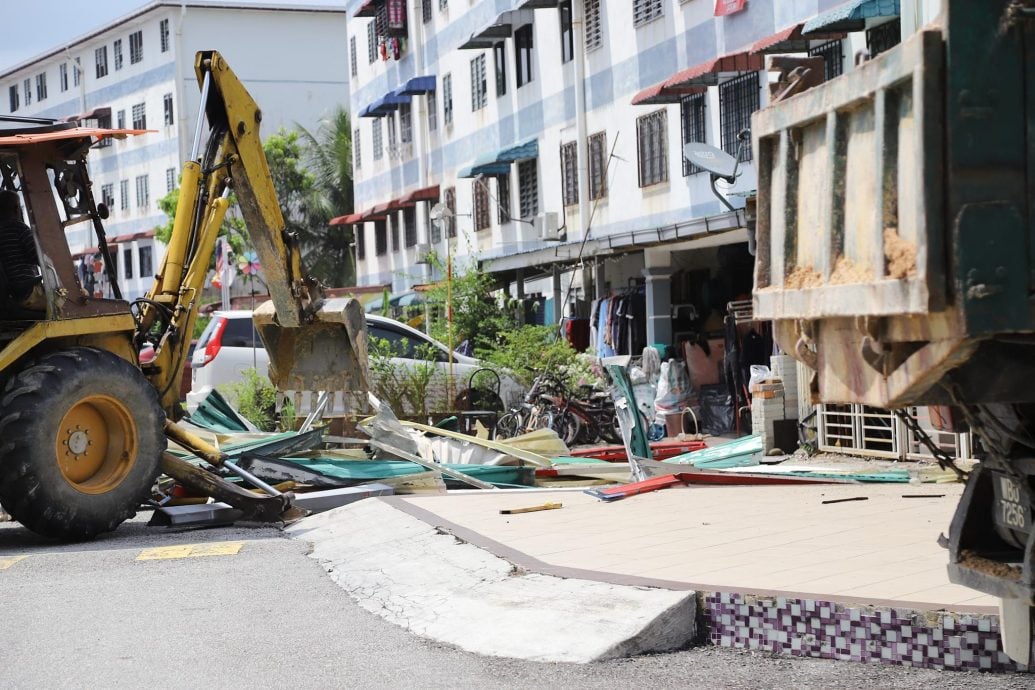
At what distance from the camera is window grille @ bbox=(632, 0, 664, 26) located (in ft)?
87.2

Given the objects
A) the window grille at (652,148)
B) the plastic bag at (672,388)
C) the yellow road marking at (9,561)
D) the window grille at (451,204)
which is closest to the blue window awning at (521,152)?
the window grille at (451,204)

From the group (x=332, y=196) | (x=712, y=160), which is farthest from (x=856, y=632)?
(x=332, y=196)

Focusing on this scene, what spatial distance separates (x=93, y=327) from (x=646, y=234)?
12291 mm

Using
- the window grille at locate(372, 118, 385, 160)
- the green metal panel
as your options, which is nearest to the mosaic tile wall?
the green metal panel

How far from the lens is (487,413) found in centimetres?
2017

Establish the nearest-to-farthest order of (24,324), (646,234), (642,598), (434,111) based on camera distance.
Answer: (642,598) < (24,324) < (646,234) < (434,111)

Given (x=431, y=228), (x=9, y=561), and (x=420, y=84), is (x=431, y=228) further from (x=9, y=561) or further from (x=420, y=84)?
(x=9, y=561)

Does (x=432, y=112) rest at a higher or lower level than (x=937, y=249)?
higher

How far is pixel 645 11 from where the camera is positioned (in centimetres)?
2708

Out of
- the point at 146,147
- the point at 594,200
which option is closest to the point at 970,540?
the point at 594,200

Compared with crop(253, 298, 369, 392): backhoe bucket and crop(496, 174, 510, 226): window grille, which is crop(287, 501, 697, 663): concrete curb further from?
crop(496, 174, 510, 226): window grille

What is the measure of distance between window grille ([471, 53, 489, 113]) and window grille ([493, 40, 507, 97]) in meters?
0.78

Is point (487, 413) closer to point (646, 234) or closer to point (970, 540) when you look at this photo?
point (646, 234)

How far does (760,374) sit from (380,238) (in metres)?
28.3
